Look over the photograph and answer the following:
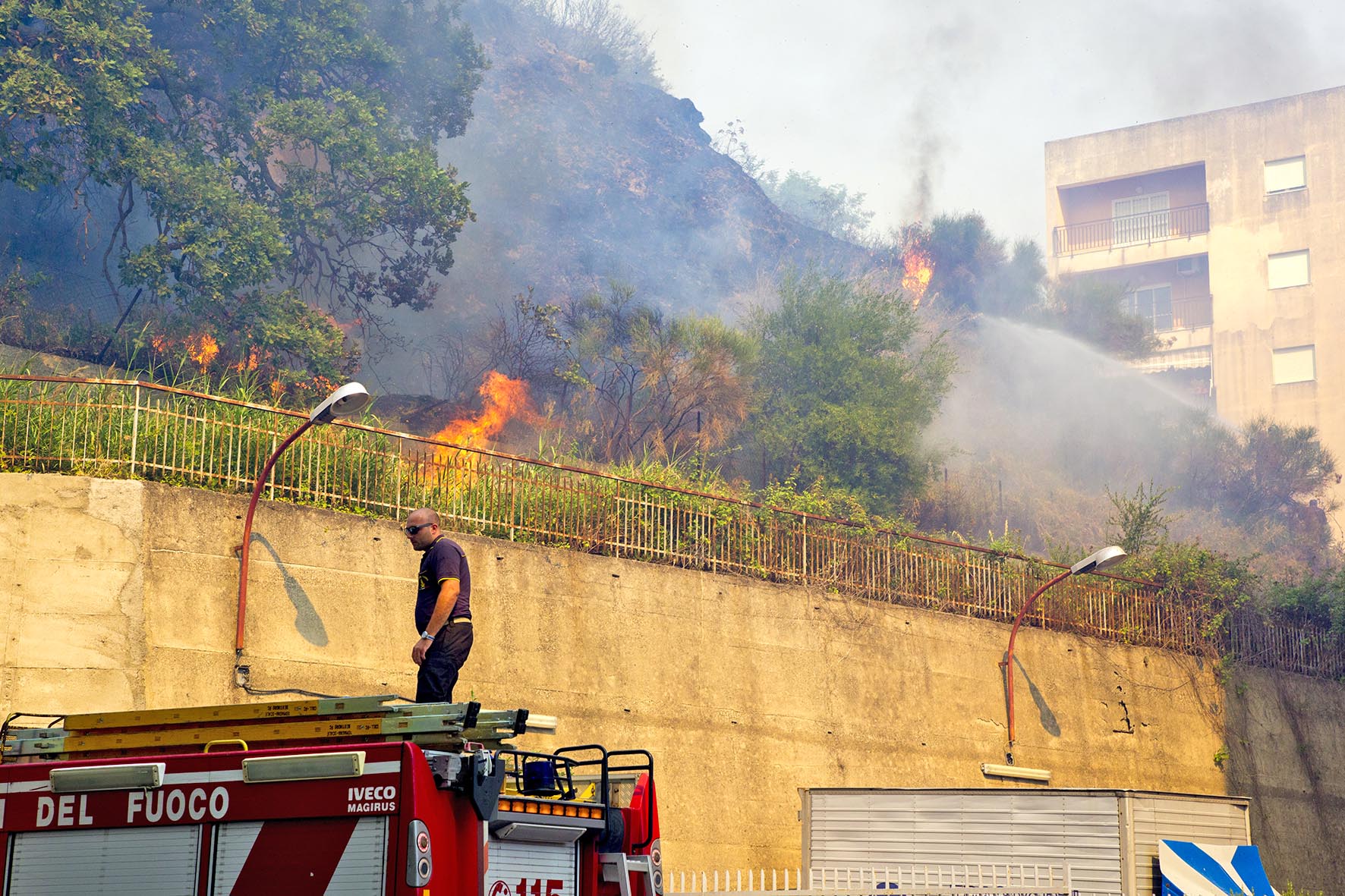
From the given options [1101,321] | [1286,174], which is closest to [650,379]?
[1101,321]

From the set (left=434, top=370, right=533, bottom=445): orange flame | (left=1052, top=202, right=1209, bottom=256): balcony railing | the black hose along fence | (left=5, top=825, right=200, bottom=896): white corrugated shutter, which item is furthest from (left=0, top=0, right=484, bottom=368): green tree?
(left=1052, top=202, right=1209, bottom=256): balcony railing

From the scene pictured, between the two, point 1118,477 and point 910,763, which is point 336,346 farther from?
point 1118,477

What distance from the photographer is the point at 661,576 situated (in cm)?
1861

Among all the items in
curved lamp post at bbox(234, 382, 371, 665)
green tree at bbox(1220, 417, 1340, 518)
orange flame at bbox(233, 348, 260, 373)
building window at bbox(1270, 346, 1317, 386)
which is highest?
building window at bbox(1270, 346, 1317, 386)

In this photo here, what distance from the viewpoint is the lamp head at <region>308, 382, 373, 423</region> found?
42.3 feet

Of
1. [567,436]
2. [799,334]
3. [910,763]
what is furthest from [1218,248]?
[910,763]

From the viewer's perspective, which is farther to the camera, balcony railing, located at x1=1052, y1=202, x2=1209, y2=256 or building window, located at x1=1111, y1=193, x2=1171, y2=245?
building window, located at x1=1111, y1=193, x2=1171, y2=245

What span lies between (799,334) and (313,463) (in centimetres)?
1740

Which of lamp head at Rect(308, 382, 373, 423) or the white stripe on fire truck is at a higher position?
lamp head at Rect(308, 382, 373, 423)

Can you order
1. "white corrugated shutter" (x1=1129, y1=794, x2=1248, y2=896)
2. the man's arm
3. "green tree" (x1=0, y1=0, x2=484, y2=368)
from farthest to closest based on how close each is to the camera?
"green tree" (x1=0, y1=0, x2=484, y2=368) < "white corrugated shutter" (x1=1129, y1=794, x2=1248, y2=896) < the man's arm

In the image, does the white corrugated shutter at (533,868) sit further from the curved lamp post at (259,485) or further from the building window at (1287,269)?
the building window at (1287,269)

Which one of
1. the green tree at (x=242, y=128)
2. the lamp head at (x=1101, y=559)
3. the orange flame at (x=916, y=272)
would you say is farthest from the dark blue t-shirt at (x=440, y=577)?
the orange flame at (x=916, y=272)

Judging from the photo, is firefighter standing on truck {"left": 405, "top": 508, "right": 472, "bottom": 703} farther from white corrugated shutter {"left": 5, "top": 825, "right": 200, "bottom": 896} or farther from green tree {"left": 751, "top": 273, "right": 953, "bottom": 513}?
green tree {"left": 751, "top": 273, "right": 953, "bottom": 513}

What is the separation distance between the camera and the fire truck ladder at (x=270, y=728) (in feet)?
18.9
